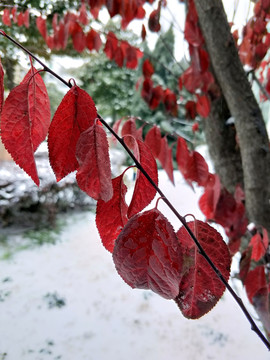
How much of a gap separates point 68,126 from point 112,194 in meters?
0.06

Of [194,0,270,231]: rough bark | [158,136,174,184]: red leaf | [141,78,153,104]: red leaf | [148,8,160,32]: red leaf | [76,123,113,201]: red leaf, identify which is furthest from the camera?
[141,78,153,104]: red leaf

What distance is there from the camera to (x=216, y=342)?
1.24m

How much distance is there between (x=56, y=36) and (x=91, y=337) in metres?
1.20

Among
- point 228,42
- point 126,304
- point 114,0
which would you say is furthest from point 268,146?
point 126,304

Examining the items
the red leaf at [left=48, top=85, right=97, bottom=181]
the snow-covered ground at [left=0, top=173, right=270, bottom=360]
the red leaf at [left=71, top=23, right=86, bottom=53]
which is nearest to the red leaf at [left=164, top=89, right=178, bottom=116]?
the red leaf at [left=71, top=23, right=86, bottom=53]

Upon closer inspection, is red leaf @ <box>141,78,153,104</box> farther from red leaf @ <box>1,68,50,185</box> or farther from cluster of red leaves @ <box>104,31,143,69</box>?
red leaf @ <box>1,68,50,185</box>

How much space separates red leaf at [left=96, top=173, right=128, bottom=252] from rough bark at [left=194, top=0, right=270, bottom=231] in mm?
663

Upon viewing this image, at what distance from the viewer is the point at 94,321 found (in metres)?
1.28

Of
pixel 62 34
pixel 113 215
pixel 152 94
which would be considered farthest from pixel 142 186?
pixel 152 94

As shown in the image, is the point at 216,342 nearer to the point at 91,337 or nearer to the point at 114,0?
the point at 91,337

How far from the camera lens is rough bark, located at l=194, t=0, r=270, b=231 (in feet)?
2.51

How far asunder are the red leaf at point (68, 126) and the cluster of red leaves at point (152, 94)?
3.41 feet

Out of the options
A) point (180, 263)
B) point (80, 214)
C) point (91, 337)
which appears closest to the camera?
point (180, 263)

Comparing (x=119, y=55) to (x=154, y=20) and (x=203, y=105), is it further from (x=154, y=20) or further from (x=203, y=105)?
(x=203, y=105)
